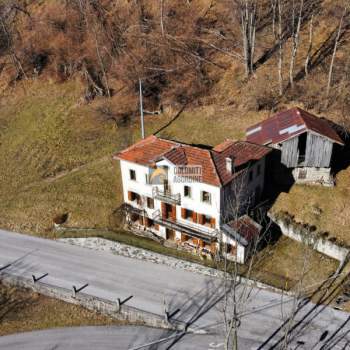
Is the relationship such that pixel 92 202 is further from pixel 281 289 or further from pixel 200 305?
pixel 281 289

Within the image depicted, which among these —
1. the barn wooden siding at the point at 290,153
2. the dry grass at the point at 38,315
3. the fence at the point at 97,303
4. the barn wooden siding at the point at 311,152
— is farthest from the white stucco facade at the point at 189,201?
the dry grass at the point at 38,315

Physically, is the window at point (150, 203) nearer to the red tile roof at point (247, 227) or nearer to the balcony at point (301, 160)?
the red tile roof at point (247, 227)

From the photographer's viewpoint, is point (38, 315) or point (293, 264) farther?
point (293, 264)

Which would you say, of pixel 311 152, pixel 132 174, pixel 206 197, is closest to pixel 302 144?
pixel 311 152

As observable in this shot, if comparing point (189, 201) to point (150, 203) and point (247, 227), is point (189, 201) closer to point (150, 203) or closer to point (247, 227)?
point (150, 203)

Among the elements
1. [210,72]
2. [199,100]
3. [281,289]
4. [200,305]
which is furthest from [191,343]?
[210,72]
